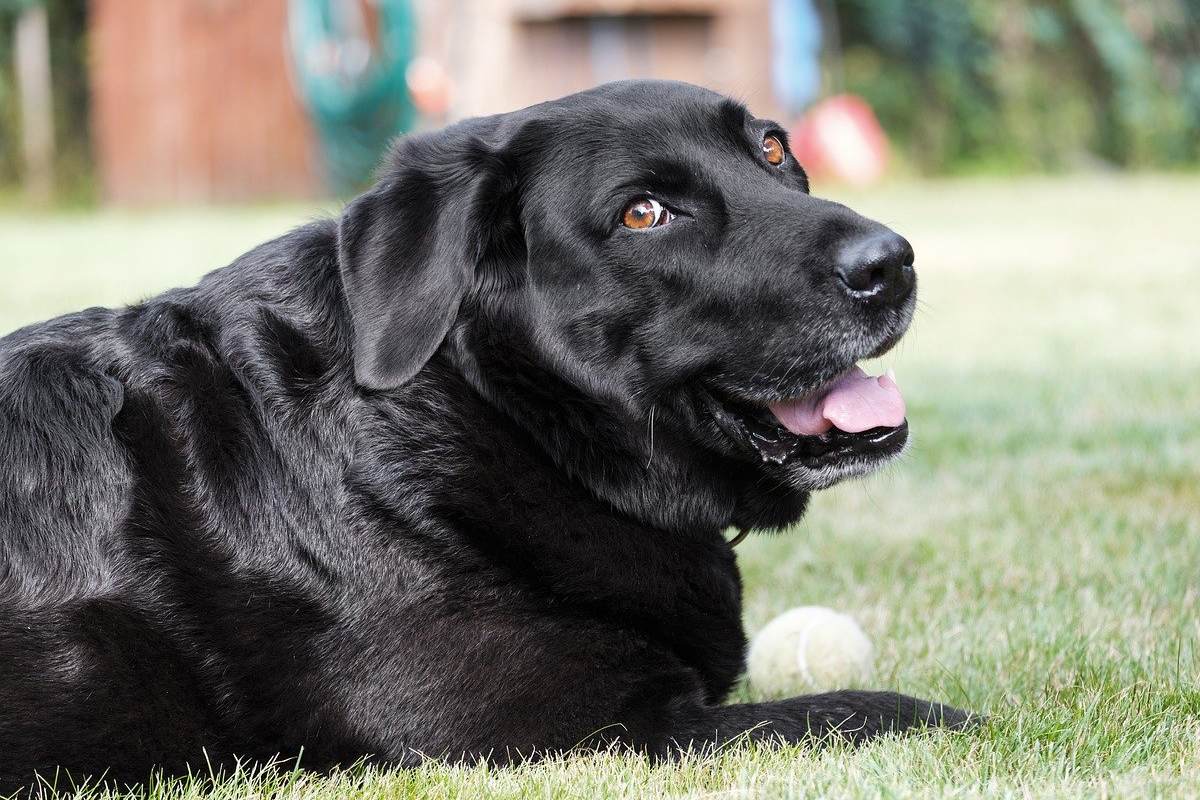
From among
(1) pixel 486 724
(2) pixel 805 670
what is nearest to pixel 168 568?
(1) pixel 486 724

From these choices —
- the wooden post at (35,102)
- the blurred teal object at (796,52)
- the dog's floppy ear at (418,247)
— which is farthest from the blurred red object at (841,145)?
the dog's floppy ear at (418,247)

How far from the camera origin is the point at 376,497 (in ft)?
8.13

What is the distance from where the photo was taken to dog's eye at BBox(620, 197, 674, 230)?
2627 millimetres

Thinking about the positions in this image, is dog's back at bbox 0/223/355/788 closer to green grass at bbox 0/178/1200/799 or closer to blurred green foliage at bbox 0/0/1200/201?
green grass at bbox 0/178/1200/799

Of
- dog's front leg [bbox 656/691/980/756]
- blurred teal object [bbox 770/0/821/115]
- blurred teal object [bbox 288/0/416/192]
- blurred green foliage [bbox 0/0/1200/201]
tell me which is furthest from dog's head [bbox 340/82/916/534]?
blurred green foliage [bbox 0/0/1200/201]

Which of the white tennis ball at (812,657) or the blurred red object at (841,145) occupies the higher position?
the blurred red object at (841,145)

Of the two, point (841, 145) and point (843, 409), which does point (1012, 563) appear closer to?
point (843, 409)

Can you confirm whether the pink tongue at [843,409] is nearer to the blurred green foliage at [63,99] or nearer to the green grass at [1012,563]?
the green grass at [1012,563]

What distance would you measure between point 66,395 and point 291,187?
1603cm

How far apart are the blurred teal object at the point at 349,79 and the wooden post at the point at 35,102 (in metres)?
3.63

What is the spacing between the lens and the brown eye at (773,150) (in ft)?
9.71

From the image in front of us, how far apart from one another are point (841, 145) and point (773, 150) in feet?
48.2

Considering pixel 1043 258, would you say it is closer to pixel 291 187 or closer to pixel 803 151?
pixel 803 151

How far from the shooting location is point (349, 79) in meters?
16.9
